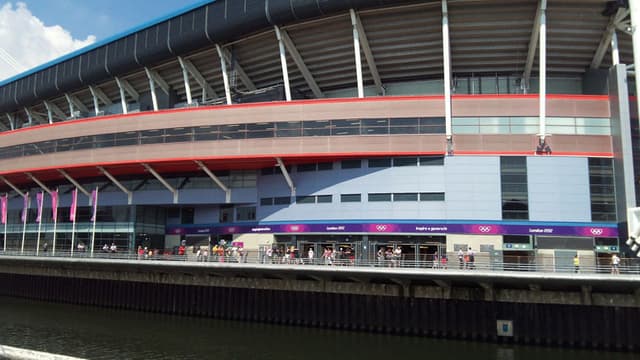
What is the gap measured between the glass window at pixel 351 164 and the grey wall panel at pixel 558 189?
12.5 m

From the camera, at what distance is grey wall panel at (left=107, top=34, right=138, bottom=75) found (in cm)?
5016

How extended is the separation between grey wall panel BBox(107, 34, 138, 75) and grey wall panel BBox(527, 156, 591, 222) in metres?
37.6

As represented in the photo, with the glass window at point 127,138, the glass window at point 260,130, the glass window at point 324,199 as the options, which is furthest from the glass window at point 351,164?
the glass window at point 127,138

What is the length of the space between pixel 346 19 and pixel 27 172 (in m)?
36.3

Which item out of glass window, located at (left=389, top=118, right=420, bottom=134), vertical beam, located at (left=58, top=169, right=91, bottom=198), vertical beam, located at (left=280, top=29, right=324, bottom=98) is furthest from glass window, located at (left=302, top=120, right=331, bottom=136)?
vertical beam, located at (left=58, top=169, right=91, bottom=198)

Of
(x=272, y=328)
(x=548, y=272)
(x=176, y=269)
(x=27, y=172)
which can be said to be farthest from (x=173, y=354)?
(x=27, y=172)

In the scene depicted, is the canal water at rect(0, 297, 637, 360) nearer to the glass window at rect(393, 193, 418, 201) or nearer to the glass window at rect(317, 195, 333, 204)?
the glass window at rect(317, 195, 333, 204)

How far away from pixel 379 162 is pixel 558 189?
12.9 metres

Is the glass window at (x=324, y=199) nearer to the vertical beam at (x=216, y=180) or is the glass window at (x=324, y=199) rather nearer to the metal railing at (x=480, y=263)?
the metal railing at (x=480, y=263)

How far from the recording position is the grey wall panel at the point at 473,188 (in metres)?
37.1

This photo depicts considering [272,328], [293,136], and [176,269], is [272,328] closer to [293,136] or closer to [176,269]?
[176,269]

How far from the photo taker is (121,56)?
167ft

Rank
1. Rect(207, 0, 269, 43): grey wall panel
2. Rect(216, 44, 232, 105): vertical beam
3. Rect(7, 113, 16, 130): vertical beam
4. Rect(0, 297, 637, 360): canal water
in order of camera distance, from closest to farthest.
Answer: Rect(0, 297, 637, 360): canal water
Rect(207, 0, 269, 43): grey wall panel
Rect(216, 44, 232, 105): vertical beam
Rect(7, 113, 16, 130): vertical beam

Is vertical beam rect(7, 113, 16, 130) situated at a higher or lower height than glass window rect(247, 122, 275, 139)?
higher
